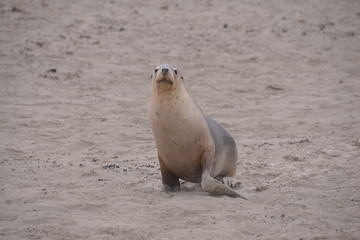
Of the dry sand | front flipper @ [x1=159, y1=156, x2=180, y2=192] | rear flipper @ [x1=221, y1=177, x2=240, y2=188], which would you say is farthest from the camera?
rear flipper @ [x1=221, y1=177, x2=240, y2=188]

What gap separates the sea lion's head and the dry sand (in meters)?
0.80

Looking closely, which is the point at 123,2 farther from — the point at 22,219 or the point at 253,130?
the point at 22,219

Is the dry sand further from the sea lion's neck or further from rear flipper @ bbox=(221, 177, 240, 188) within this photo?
the sea lion's neck

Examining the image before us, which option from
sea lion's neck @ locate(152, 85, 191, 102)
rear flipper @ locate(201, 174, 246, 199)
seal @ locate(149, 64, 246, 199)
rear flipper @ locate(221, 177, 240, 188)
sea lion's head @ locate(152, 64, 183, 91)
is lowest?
rear flipper @ locate(221, 177, 240, 188)

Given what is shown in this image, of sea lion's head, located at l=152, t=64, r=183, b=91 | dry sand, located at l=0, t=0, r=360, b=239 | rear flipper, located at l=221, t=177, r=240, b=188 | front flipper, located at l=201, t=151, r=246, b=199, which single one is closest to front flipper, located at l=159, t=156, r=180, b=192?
dry sand, located at l=0, t=0, r=360, b=239

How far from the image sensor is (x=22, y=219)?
3.99m

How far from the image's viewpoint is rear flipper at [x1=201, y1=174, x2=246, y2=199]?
14.9 ft

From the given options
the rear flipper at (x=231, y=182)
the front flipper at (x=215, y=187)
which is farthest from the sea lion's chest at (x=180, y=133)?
the rear flipper at (x=231, y=182)

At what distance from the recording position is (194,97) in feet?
26.5

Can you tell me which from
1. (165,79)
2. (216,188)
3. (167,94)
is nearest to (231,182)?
(216,188)

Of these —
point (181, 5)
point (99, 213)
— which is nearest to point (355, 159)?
point (99, 213)

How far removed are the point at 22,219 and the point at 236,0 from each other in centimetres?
839

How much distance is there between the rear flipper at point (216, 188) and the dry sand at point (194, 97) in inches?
4.4

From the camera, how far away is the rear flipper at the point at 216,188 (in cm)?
454
